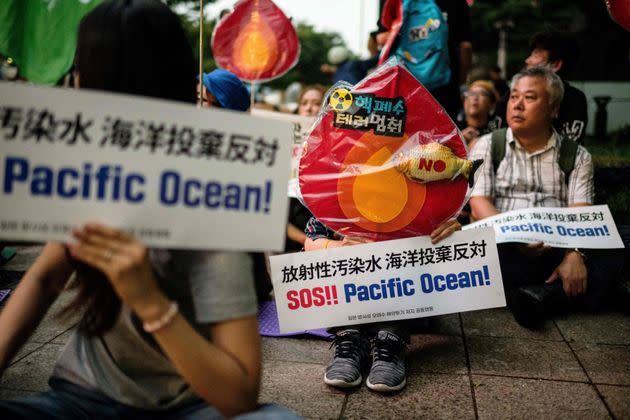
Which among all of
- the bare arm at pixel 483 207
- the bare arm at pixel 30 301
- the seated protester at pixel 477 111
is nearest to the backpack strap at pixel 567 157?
the bare arm at pixel 483 207

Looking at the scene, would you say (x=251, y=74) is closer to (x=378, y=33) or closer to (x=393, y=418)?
(x=378, y=33)

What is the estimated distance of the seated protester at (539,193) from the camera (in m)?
3.37

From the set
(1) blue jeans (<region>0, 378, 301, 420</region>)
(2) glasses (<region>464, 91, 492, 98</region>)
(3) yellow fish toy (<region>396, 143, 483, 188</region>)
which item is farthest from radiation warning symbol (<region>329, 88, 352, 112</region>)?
(2) glasses (<region>464, 91, 492, 98</region>)

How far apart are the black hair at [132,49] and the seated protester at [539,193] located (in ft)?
8.12

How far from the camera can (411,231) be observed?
103 inches

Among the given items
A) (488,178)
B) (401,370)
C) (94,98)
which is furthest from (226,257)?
(488,178)

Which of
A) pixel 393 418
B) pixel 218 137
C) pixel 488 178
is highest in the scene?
pixel 218 137

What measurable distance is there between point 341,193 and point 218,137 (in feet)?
4.29

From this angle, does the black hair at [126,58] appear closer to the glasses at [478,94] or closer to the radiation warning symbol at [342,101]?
the radiation warning symbol at [342,101]

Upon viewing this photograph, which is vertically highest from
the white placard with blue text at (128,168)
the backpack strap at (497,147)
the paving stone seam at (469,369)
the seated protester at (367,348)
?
the white placard with blue text at (128,168)

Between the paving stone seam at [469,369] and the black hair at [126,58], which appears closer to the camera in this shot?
the black hair at [126,58]

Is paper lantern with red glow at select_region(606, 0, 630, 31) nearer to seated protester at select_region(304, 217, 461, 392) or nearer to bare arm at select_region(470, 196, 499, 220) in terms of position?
bare arm at select_region(470, 196, 499, 220)

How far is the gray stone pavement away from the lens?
2.35m

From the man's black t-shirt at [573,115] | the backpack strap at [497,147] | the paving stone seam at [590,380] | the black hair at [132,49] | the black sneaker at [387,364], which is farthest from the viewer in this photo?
the man's black t-shirt at [573,115]
